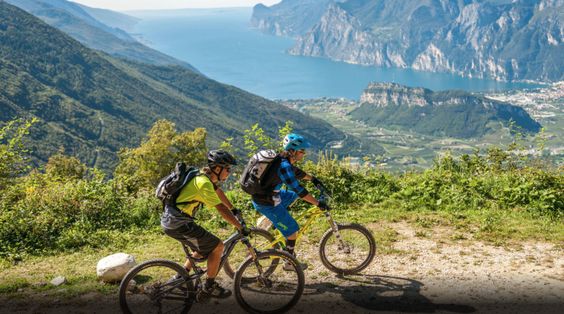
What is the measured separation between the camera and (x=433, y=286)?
8891mm

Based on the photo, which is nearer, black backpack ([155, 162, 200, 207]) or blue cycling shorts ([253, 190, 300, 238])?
black backpack ([155, 162, 200, 207])

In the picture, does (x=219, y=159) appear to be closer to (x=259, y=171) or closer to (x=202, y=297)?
(x=259, y=171)

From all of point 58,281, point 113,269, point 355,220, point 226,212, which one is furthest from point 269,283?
point 355,220

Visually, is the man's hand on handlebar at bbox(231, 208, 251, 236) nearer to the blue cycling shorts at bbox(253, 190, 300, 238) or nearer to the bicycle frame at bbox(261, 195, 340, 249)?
the blue cycling shorts at bbox(253, 190, 300, 238)

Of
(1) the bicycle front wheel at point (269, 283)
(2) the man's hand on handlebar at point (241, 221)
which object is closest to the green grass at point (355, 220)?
(1) the bicycle front wheel at point (269, 283)

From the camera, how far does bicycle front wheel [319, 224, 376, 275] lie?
9.43 meters

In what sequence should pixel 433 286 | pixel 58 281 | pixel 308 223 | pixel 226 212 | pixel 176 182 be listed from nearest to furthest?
1. pixel 176 182
2. pixel 226 212
3. pixel 433 286
4. pixel 308 223
5. pixel 58 281

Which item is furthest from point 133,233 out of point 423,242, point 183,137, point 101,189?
point 183,137

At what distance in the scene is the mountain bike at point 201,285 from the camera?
298 inches

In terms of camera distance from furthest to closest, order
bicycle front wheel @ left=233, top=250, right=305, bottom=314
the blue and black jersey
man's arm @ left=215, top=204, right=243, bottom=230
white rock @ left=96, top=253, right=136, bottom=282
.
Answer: white rock @ left=96, top=253, right=136, bottom=282 < the blue and black jersey < bicycle front wheel @ left=233, top=250, right=305, bottom=314 < man's arm @ left=215, top=204, right=243, bottom=230

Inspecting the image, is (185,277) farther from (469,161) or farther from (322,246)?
(469,161)

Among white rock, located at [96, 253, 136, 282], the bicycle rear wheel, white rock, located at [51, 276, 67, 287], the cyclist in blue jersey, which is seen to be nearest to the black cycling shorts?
the bicycle rear wheel

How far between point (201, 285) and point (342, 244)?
3043 millimetres

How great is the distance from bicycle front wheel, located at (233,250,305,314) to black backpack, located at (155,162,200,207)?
1800 millimetres
